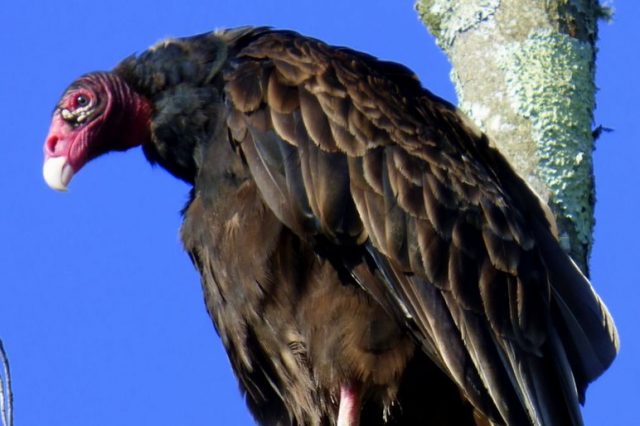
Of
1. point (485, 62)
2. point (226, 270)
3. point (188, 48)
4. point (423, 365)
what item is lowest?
point (423, 365)

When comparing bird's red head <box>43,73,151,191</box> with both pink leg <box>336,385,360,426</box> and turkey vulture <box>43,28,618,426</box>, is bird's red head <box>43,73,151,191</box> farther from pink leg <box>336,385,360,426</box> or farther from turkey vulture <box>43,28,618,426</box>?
pink leg <box>336,385,360,426</box>

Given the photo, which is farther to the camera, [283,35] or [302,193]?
[283,35]

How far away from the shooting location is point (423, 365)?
241 inches

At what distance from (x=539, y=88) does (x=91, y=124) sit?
5.44ft

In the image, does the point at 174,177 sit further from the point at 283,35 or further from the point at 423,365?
the point at 423,365

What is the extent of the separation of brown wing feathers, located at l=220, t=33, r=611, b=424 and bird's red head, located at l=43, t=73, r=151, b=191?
53 cm

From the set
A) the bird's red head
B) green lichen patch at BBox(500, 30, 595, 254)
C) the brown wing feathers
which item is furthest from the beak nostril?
green lichen patch at BBox(500, 30, 595, 254)

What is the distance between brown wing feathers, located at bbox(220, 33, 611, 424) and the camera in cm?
586

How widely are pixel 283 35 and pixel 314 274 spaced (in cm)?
89

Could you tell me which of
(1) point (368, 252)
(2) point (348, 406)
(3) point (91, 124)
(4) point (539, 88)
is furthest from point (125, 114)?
(4) point (539, 88)

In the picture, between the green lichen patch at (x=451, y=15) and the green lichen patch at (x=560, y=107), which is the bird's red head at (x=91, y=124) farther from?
the green lichen patch at (x=560, y=107)

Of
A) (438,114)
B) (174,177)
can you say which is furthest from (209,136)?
(438,114)

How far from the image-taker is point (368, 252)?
19.5 ft

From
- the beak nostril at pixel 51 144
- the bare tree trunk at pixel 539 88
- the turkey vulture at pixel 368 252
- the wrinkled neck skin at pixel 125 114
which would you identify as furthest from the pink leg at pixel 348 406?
the beak nostril at pixel 51 144
